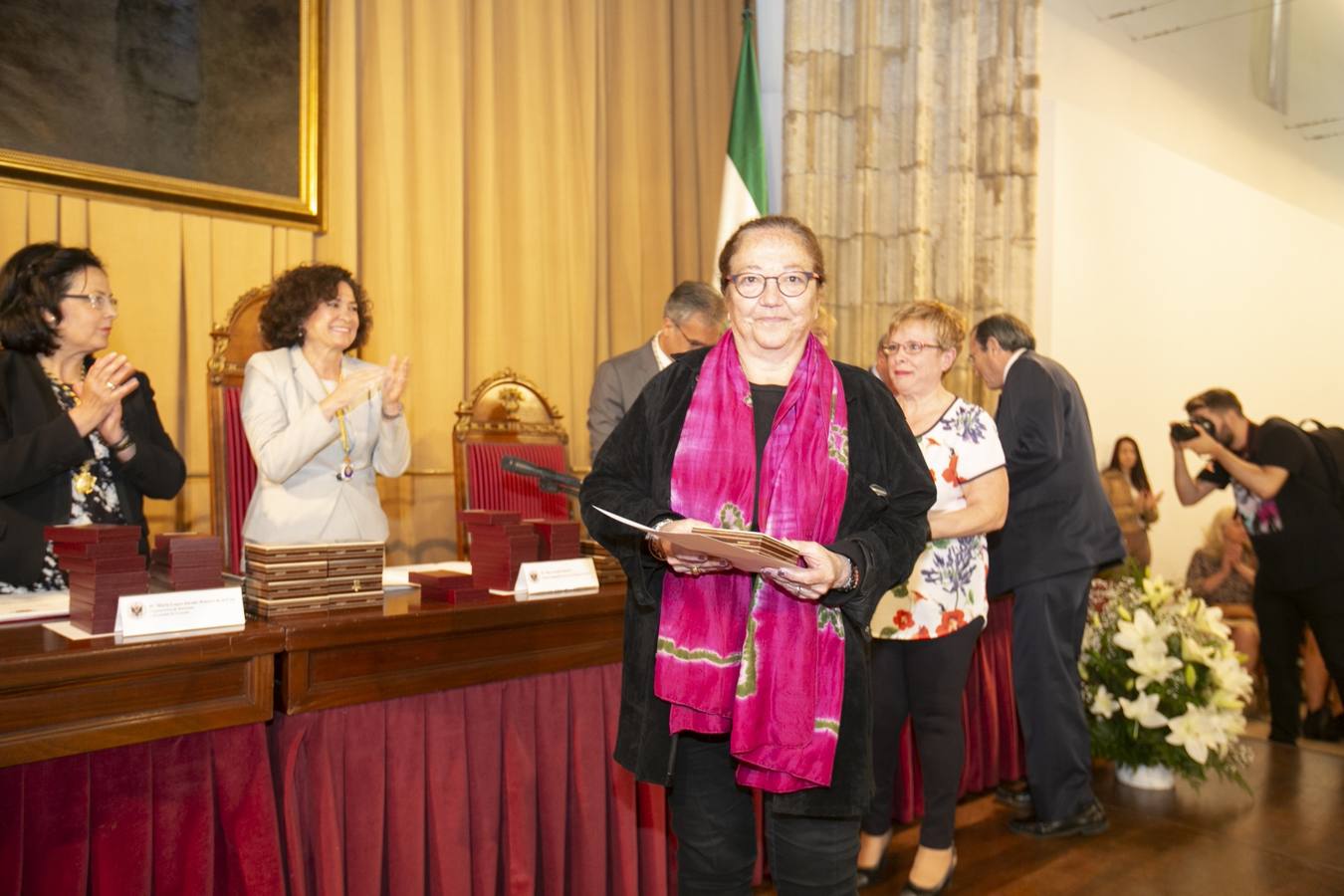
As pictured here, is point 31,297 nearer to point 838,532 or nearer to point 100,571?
point 100,571

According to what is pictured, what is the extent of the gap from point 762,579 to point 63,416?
5.08ft

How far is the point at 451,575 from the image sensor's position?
7.18 ft

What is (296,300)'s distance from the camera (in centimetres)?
238

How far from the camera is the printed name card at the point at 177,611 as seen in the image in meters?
1.66

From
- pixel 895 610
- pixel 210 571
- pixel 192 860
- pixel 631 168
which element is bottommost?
pixel 192 860

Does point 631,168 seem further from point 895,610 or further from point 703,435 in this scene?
point 703,435

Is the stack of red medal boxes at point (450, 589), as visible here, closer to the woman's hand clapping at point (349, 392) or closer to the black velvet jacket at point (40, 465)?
the woman's hand clapping at point (349, 392)

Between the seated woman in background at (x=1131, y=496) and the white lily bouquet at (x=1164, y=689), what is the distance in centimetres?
215

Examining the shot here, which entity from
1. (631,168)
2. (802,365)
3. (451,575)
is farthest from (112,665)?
(631,168)

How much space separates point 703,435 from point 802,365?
20 centimetres

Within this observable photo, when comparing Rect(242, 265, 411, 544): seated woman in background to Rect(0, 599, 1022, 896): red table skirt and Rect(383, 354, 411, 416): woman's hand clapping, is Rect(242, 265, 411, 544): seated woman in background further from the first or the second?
Rect(0, 599, 1022, 896): red table skirt

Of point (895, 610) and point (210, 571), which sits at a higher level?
point (210, 571)

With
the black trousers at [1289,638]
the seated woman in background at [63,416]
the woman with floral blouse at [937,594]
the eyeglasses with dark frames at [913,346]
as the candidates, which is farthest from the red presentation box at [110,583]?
the black trousers at [1289,638]

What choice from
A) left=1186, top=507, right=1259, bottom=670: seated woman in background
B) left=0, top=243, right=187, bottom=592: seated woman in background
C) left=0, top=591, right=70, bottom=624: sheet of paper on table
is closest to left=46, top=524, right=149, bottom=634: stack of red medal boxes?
left=0, top=591, right=70, bottom=624: sheet of paper on table
